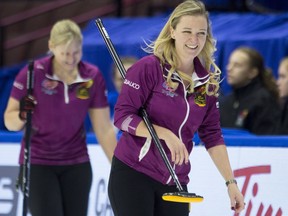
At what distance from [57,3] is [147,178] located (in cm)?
893

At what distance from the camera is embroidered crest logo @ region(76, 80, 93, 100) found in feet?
21.7

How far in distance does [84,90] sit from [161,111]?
1620 millimetres

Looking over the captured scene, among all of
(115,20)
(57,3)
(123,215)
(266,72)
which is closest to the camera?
(123,215)

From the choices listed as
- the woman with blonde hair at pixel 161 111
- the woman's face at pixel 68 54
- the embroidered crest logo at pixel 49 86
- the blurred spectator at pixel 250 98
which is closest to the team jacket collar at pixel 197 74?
the woman with blonde hair at pixel 161 111

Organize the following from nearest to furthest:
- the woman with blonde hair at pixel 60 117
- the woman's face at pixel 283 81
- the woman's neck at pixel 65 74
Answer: the woman with blonde hair at pixel 60 117 → the woman's neck at pixel 65 74 → the woman's face at pixel 283 81

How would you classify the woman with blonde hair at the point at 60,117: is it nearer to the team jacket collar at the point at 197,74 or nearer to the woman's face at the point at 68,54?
the woman's face at the point at 68,54

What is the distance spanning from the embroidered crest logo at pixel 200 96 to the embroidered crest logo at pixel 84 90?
1562mm

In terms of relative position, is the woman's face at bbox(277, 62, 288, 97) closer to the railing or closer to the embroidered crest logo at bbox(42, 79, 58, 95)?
the embroidered crest logo at bbox(42, 79, 58, 95)

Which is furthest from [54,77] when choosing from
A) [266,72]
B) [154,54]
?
[266,72]

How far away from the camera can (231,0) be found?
42.1ft

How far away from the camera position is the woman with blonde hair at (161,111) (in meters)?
5.04

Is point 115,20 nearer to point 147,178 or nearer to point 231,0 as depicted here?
point 231,0

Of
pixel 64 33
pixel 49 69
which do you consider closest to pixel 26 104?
pixel 49 69

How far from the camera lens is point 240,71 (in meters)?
8.93
